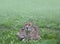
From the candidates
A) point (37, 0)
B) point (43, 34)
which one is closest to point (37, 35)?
point (43, 34)

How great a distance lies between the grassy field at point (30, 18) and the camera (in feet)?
5.27

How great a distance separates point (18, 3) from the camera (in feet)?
6.30

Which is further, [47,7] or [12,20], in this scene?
[47,7]

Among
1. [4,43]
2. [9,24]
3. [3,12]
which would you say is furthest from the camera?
[3,12]

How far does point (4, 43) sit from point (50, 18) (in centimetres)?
45

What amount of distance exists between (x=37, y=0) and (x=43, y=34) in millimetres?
414

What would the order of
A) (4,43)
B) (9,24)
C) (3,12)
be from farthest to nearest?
(3,12) → (9,24) → (4,43)

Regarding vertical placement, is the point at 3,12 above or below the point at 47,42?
above

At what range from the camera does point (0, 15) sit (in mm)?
1792

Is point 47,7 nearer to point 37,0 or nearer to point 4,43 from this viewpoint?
point 37,0

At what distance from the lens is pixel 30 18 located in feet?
5.70

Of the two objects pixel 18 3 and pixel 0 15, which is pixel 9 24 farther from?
pixel 18 3

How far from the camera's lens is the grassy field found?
1.61m

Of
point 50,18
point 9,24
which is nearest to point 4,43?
point 9,24
